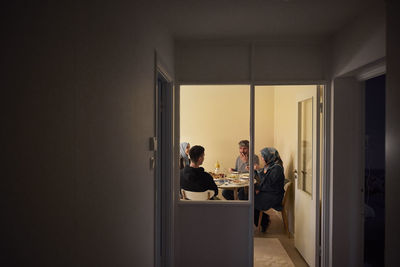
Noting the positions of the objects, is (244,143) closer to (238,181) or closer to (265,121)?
(238,181)

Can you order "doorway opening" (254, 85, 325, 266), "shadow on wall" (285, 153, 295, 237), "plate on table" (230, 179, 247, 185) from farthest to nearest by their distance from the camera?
"shadow on wall" (285, 153, 295, 237) < "plate on table" (230, 179, 247, 185) < "doorway opening" (254, 85, 325, 266)

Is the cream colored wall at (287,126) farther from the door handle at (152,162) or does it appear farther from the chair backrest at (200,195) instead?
the door handle at (152,162)

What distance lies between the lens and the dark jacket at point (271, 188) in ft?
12.8

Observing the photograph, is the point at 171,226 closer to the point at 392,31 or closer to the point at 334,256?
the point at 334,256

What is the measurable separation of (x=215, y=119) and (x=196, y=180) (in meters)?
0.73

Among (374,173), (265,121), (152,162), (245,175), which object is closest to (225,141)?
(245,175)

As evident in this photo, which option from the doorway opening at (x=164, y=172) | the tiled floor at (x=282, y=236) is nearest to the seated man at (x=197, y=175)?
the doorway opening at (x=164, y=172)

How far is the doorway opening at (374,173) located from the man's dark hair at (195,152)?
1.69 meters

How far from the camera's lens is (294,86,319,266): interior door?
9.91 ft

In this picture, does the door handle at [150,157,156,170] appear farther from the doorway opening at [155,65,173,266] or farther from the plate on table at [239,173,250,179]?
the plate on table at [239,173,250,179]

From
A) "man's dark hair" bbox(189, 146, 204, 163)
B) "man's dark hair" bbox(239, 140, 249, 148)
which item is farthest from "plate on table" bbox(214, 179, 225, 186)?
"man's dark hair" bbox(239, 140, 249, 148)

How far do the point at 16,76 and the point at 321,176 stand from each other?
299 cm

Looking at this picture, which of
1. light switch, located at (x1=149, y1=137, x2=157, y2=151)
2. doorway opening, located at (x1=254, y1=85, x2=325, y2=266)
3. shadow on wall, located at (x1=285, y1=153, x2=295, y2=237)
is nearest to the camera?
light switch, located at (x1=149, y1=137, x2=157, y2=151)

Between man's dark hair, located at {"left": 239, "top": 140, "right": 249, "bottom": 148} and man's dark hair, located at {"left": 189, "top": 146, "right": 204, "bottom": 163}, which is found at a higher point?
man's dark hair, located at {"left": 239, "top": 140, "right": 249, "bottom": 148}
